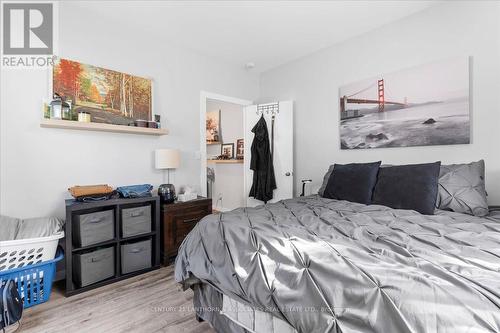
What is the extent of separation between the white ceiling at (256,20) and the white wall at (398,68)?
0.19m

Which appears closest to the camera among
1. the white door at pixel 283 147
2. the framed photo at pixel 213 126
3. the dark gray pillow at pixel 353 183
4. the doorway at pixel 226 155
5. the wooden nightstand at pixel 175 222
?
the dark gray pillow at pixel 353 183

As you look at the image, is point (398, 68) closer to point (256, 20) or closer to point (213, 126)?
point (256, 20)

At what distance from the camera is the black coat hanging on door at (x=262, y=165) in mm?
3605

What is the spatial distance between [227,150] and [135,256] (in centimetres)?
315

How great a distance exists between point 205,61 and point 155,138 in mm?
1353

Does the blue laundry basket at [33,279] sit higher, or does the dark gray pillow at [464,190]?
the dark gray pillow at [464,190]

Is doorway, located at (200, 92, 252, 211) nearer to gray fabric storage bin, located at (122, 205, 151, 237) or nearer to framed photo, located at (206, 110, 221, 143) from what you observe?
framed photo, located at (206, 110, 221, 143)

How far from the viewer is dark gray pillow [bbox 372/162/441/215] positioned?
5.90 feet

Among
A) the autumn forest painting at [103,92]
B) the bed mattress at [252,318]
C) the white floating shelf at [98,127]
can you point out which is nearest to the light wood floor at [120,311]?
the bed mattress at [252,318]

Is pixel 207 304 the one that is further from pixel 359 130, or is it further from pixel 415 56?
pixel 415 56

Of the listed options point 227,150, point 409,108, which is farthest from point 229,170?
point 409,108

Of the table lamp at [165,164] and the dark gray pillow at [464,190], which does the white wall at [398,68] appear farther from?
the table lamp at [165,164]

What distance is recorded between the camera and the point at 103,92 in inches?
98.3

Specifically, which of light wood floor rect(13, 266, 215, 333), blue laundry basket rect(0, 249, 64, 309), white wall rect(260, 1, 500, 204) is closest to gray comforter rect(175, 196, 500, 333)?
light wood floor rect(13, 266, 215, 333)
